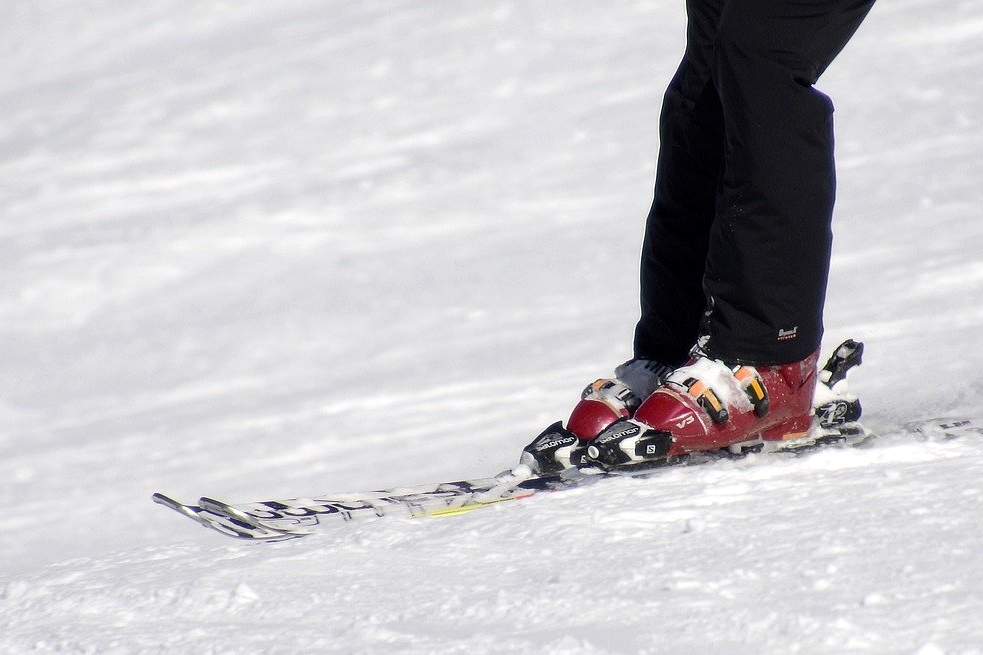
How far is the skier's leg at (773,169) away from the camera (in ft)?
7.02

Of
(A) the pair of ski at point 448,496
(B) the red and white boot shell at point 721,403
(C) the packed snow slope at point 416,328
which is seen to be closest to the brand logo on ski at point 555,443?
(A) the pair of ski at point 448,496

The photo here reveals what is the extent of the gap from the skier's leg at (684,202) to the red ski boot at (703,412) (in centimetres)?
23

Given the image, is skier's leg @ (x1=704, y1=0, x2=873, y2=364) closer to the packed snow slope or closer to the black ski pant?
the black ski pant

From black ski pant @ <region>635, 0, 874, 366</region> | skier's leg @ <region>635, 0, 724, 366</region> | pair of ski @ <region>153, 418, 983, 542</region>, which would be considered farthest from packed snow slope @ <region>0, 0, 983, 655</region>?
skier's leg @ <region>635, 0, 724, 366</region>

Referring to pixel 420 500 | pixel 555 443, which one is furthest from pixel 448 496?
pixel 555 443

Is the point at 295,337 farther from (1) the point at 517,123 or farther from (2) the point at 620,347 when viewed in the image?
(1) the point at 517,123

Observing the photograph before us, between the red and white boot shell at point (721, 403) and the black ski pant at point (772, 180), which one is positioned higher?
the black ski pant at point (772, 180)

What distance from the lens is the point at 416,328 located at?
183 inches

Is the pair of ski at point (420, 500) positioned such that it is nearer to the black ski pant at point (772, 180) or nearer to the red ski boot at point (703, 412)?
the red ski boot at point (703, 412)

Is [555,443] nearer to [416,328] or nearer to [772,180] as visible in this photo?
[772,180]

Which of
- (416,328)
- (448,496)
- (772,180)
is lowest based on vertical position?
(448,496)

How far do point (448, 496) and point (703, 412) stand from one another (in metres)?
0.48

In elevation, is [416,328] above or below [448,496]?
above

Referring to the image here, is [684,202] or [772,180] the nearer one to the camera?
[772,180]
